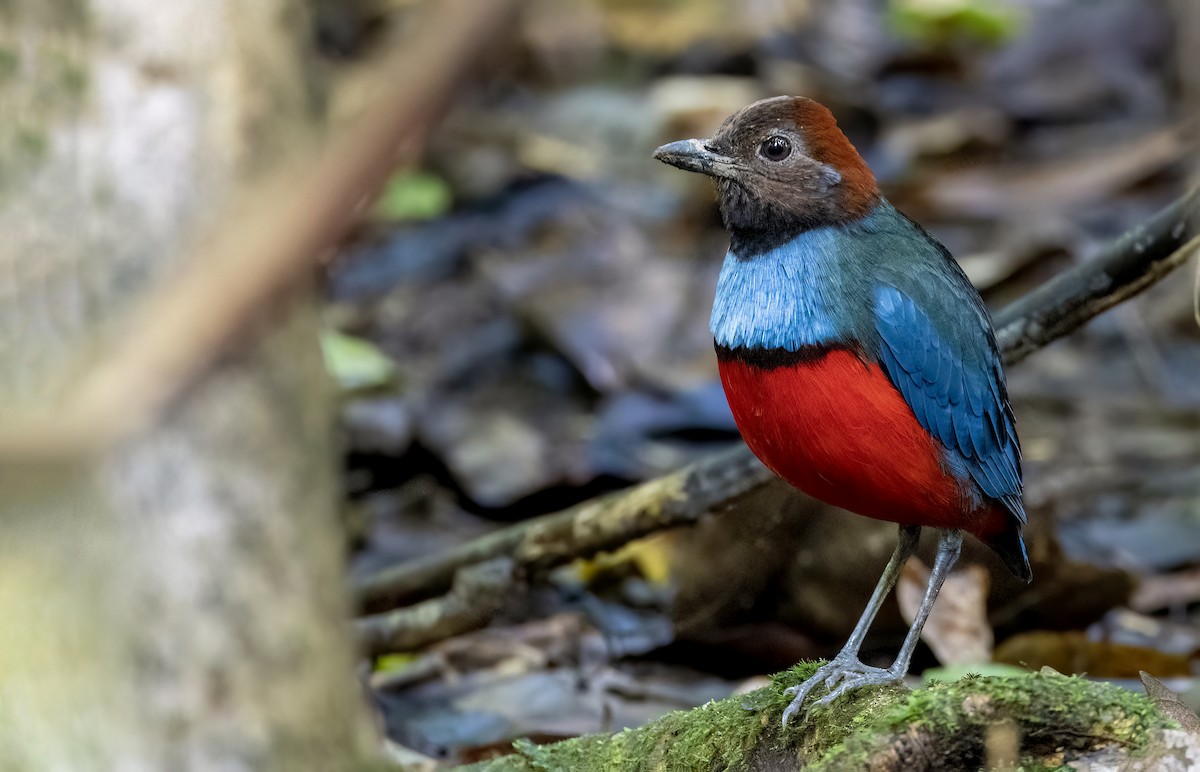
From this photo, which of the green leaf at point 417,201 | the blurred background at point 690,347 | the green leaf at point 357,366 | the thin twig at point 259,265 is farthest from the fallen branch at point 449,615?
the green leaf at point 417,201

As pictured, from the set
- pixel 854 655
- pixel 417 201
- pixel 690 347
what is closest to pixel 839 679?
pixel 854 655

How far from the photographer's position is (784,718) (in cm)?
267

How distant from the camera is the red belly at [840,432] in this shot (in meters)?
2.71

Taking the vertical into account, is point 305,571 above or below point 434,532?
above

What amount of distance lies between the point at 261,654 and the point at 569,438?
3097mm

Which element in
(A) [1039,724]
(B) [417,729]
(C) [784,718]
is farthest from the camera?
(B) [417,729]

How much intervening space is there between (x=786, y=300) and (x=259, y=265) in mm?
2011

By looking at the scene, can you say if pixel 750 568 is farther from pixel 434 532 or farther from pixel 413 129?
pixel 413 129

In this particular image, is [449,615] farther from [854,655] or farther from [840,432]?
[840,432]

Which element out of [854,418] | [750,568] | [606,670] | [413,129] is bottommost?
[606,670]

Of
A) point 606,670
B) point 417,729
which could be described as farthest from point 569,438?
point 417,729

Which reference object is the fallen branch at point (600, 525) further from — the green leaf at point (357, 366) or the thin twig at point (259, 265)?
the thin twig at point (259, 265)

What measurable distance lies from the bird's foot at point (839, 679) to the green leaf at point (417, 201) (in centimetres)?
628

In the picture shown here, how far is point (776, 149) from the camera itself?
9.77ft
